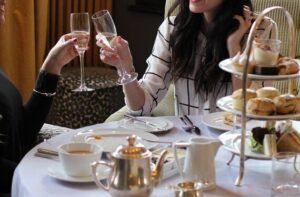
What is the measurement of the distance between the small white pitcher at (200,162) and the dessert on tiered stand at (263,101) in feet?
0.28

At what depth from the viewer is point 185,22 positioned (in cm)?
239

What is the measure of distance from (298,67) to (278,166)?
0.88 feet

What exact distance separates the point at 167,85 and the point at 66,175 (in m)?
0.98

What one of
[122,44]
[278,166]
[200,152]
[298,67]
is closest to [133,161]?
[200,152]

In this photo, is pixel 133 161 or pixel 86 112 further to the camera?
pixel 86 112

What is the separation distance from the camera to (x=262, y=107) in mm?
1513

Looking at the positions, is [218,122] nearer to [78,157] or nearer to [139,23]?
[78,157]

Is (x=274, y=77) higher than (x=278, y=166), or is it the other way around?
(x=274, y=77)

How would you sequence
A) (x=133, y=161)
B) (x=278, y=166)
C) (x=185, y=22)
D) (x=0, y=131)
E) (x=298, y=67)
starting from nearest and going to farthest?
(x=133, y=161), (x=278, y=166), (x=298, y=67), (x=0, y=131), (x=185, y=22)

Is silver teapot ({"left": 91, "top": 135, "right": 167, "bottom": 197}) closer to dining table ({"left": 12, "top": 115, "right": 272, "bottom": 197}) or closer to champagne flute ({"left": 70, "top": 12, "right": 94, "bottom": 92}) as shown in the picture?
dining table ({"left": 12, "top": 115, "right": 272, "bottom": 197})

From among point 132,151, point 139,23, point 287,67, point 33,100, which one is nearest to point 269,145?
point 287,67

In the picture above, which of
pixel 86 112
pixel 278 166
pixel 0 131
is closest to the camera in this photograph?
pixel 278 166

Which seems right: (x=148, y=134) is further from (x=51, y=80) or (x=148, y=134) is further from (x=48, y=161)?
(x=51, y=80)

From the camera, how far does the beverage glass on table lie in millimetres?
1426
